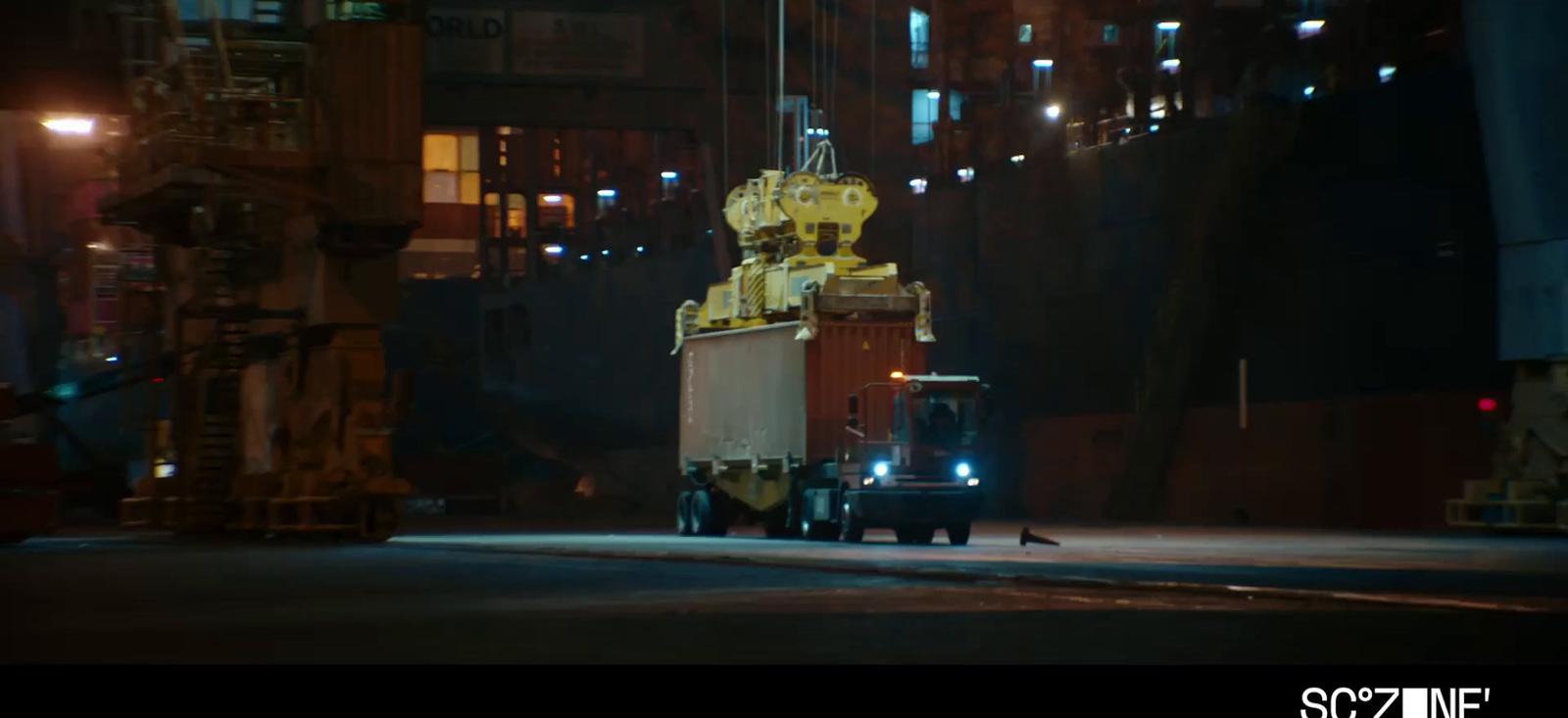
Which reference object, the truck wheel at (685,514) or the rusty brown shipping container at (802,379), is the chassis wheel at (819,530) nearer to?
the rusty brown shipping container at (802,379)

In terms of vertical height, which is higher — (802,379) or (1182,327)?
(1182,327)

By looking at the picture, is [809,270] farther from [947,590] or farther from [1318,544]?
[947,590]

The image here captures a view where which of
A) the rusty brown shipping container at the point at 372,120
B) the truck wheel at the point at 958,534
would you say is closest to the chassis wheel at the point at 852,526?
the truck wheel at the point at 958,534

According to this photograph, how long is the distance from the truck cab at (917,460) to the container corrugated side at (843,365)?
0.99 m

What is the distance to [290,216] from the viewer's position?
33.8 metres

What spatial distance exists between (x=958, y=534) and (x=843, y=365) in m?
3.77

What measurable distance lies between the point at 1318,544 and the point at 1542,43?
7.35m

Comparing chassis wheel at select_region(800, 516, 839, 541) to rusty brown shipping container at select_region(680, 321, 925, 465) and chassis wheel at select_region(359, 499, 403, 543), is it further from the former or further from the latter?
chassis wheel at select_region(359, 499, 403, 543)

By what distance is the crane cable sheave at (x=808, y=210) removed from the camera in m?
35.8

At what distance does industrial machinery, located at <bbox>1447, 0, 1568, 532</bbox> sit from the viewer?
29812mm

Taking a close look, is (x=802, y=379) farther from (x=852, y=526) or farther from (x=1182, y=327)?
(x=1182, y=327)

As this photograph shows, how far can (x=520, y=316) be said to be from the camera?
7288 cm

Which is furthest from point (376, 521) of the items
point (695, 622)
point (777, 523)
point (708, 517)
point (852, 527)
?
point (695, 622)

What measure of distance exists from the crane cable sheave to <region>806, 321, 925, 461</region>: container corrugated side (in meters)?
2.53
